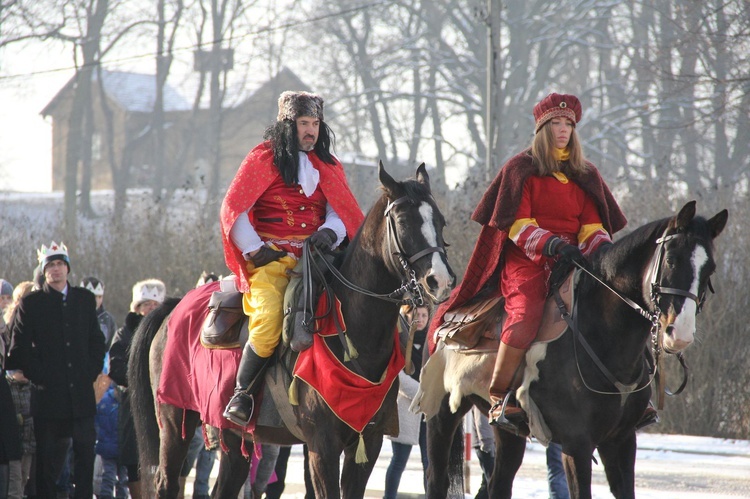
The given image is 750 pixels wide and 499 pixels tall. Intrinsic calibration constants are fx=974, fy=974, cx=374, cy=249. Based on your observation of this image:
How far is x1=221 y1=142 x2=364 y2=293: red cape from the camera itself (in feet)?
20.5

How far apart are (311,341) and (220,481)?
4.51 feet

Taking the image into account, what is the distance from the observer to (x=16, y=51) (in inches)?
Answer: 1120

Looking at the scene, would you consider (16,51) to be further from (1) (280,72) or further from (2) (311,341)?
(2) (311,341)

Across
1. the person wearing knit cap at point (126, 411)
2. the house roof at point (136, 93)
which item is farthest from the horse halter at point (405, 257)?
the house roof at point (136, 93)

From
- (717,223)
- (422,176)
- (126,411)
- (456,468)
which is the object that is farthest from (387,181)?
(126,411)

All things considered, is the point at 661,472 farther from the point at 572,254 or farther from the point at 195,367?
the point at 195,367

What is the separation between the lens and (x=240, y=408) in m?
6.06

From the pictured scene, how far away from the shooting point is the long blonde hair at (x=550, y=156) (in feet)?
20.8

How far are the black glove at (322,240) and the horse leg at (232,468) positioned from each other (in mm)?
1404

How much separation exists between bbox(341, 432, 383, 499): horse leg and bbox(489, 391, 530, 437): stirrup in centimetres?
80

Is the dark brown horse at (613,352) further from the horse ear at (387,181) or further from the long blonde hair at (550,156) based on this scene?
the horse ear at (387,181)

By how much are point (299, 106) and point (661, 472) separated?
694 centimetres

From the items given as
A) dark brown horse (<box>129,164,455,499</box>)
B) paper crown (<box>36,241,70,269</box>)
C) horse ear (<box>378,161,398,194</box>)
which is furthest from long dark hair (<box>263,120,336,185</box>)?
paper crown (<box>36,241,70,269</box>)

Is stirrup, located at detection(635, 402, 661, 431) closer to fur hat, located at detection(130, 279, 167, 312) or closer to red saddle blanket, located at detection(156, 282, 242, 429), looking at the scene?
red saddle blanket, located at detection(156, 282, 242, 429)
